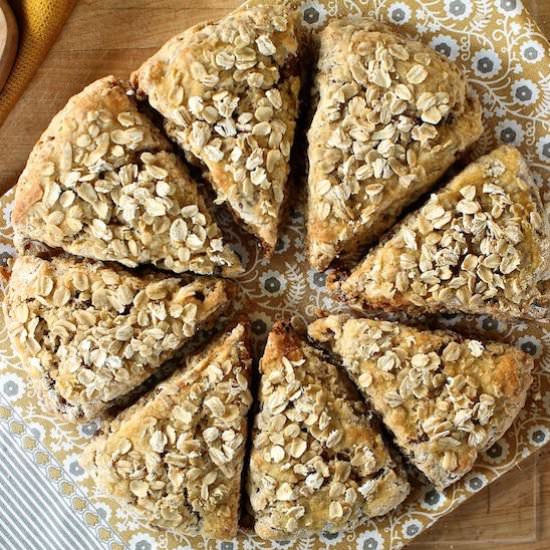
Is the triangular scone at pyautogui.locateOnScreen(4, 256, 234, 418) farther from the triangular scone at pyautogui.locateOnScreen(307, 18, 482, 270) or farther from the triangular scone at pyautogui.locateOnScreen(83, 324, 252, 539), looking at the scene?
the triangular scone at pyautogui.locateOnScreen(307, 18, 482, 270)

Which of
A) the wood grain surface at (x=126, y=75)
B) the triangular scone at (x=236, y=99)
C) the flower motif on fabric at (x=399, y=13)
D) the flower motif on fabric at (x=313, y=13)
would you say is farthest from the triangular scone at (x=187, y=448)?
the flower motif on fabric at (x=399, y=13)

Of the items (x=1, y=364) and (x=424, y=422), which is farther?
(x=1, y=364)

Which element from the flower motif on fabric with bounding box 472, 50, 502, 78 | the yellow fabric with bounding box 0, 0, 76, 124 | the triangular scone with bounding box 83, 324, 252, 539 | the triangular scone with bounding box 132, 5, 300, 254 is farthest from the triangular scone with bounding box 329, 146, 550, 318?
the yellow fabric with bounding box 0, 0, 76, 124

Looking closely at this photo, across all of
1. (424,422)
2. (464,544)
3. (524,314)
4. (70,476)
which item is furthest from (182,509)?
(524,314)

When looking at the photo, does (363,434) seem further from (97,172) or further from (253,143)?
(97,172)

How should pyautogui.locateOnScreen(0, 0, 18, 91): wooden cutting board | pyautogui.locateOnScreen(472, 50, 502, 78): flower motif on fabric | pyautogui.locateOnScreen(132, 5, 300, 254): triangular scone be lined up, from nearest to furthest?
pyautogui.locateOnScreen(132, 5, 300, 254): triangular scone < pyautogui.locateOnScreen(472, 50, 502, 78): flower motif on fabric < pyautogui.locateOnScreen(0, 0, 18, 91): wooden cutting board

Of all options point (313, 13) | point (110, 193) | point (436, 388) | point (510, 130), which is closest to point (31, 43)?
point (110, 193)

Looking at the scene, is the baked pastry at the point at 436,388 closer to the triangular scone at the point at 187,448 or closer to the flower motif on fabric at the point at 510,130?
the triangular scone at the point at 187,448
